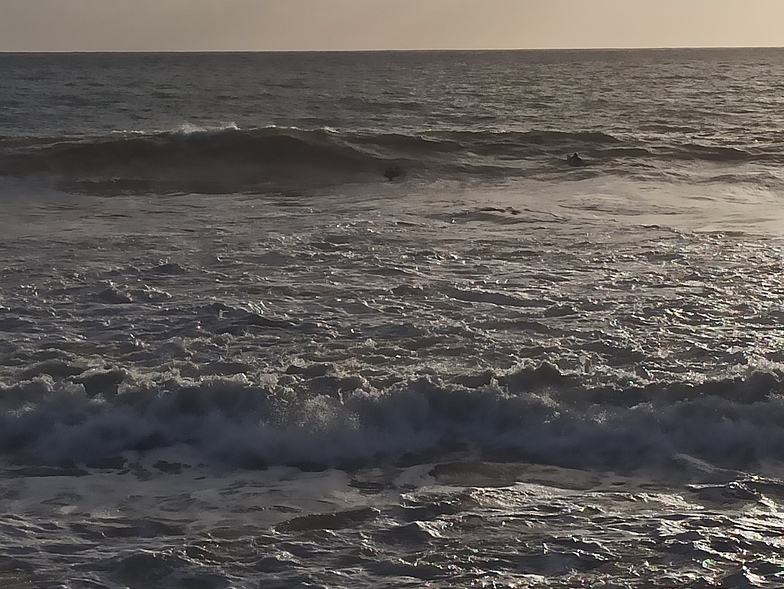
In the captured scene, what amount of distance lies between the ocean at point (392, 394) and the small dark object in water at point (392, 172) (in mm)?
4260

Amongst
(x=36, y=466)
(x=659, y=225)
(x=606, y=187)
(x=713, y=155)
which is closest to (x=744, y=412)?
(x=36, y=466)

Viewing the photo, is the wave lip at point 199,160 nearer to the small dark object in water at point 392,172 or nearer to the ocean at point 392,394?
the small dark object in water at point 392,172

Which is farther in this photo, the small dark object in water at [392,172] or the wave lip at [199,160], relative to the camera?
the small dark object in water at [392,172]

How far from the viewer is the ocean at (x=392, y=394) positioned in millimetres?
4137

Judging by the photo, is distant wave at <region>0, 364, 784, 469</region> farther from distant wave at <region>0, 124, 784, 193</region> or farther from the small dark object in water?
the small dark object in water

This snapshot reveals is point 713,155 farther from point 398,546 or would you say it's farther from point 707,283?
point 398,546

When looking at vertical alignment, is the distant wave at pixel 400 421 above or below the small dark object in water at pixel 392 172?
below

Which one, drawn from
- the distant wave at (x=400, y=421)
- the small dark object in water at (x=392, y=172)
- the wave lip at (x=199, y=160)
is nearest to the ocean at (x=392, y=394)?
the distant wave at (x=400, y=421)

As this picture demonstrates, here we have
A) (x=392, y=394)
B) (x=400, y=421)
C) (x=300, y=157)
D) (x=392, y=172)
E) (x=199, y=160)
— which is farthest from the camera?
(x=300, y=157)

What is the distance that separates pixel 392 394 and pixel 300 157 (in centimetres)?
1547

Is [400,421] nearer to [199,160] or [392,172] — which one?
[392,172]

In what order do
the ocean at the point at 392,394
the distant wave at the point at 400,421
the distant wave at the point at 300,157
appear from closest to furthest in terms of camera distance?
the ocean at the point at 392,394, the distant wave at the point at 400,421, the distant wave at the point at 300,157

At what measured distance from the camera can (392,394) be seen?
5793 millimetres

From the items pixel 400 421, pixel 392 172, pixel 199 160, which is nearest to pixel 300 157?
pixel 199 160
